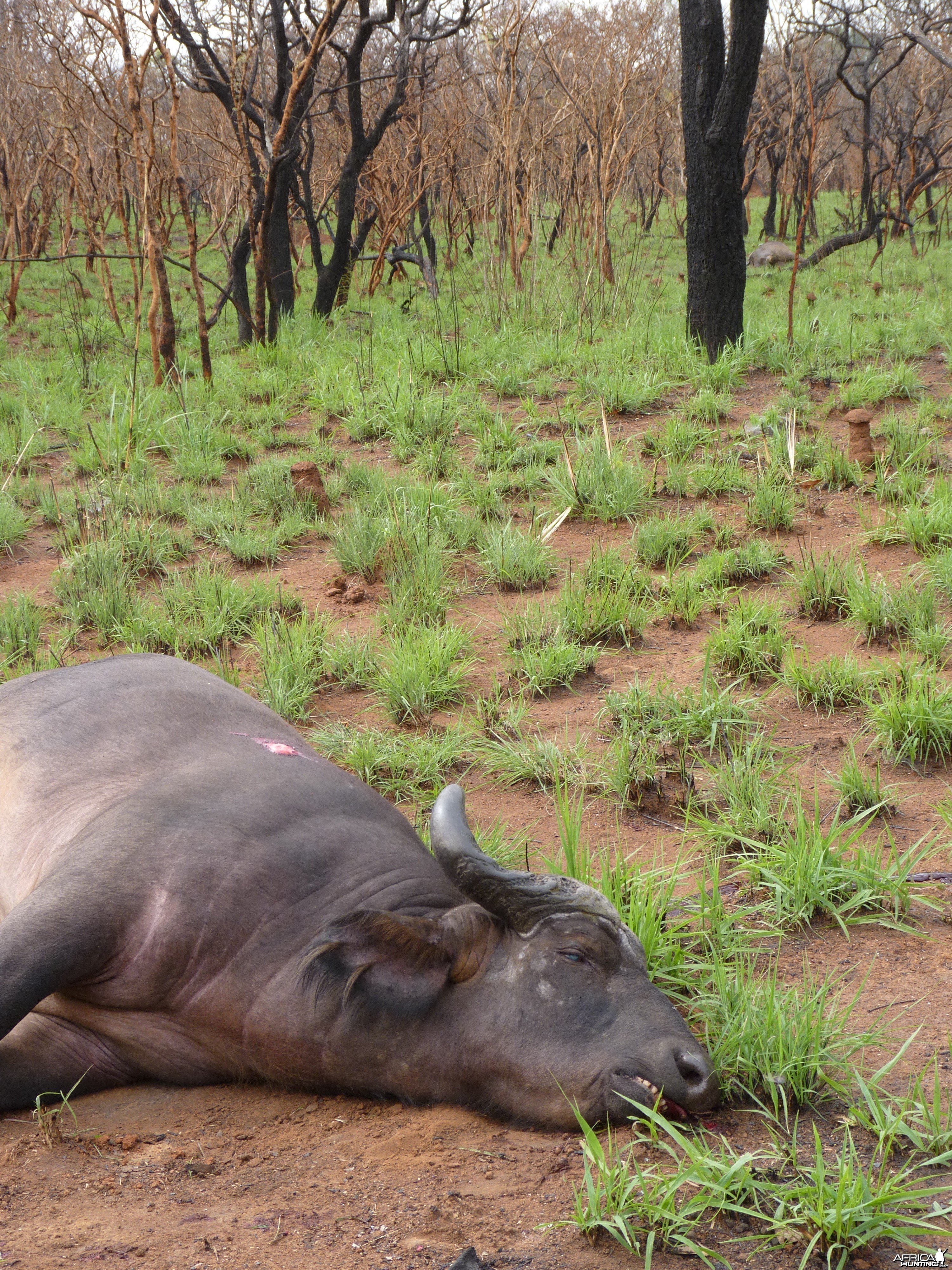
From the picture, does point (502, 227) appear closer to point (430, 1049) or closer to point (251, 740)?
point (251, 740)

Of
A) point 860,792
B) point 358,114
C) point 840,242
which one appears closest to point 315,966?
point 860,792

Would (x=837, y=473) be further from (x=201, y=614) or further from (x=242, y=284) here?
(x=242, y=284)

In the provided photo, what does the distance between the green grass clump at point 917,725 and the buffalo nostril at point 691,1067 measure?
1.91 metres

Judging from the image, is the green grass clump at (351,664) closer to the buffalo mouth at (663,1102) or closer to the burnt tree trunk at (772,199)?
the buffalo mouth at (663,1102)

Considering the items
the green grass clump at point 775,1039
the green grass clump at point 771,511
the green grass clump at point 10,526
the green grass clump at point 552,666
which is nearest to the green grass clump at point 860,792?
the green grass clump at point 775,1039

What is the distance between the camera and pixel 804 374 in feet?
27.1

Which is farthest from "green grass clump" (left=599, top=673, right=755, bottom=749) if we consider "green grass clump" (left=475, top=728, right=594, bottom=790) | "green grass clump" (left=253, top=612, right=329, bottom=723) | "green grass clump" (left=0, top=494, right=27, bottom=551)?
"green grass clump" (left=0, top=494, right=27, bottom=551)

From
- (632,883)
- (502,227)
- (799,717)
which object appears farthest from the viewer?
(502,227)

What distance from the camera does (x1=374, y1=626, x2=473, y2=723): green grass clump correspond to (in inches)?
172

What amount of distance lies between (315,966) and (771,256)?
59.6 feet

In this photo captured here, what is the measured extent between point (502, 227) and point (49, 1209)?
9818 millimetres

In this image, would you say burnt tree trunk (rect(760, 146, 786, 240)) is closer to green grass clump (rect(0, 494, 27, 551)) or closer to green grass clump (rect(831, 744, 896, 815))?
green grass clump (rect(0, 494, 27, 551))

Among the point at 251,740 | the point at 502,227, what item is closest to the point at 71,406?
the point at 502,227

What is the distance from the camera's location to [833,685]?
4168 millimetres
